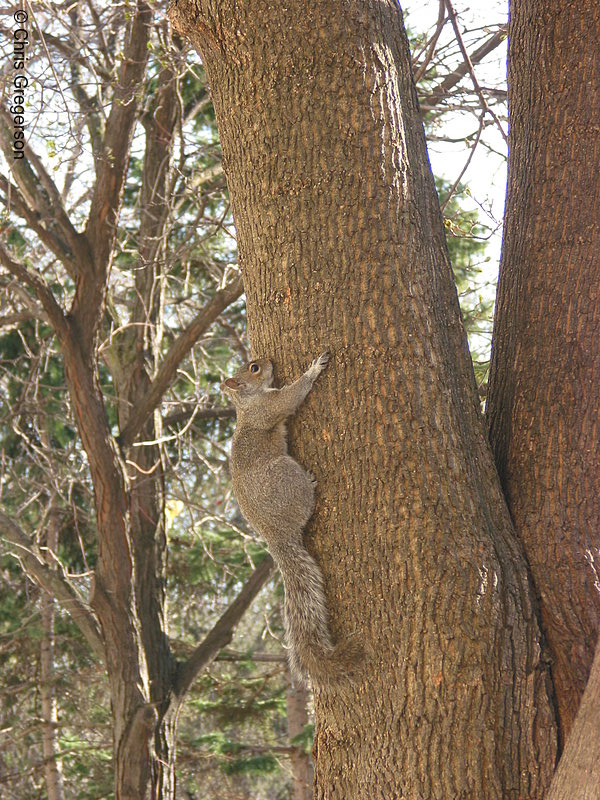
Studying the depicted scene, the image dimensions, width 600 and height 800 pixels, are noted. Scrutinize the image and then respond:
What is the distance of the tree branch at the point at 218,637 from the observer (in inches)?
232

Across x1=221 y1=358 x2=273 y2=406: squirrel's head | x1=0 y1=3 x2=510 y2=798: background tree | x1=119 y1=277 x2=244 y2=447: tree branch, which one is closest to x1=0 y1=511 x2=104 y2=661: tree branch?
x1=0 y1=3 x2=510 y2=798: background tree

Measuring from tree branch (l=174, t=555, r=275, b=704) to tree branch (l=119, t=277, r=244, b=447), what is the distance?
1.34 metres

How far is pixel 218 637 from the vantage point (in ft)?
20.0

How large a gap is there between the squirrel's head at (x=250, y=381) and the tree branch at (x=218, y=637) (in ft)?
8.39

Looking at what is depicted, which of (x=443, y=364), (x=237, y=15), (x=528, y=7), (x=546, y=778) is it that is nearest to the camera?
(x=546, y=778)

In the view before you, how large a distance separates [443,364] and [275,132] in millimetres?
771

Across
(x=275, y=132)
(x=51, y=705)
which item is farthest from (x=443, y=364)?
(x=51, y=705)

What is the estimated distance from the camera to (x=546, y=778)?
75.7 inches

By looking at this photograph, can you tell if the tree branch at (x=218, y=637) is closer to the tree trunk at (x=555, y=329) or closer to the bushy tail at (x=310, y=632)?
the bushy tail at (x=310, y=632)

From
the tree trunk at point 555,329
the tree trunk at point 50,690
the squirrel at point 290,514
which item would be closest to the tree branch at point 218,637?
the tree trunk at point 50,690

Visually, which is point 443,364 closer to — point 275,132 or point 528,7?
point 275,132

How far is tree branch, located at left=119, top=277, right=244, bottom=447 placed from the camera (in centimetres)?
559

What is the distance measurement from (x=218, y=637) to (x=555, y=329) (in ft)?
14.3

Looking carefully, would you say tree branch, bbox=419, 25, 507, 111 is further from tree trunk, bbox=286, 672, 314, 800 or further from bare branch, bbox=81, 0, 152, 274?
tree trunk, bbox=286, 672, 314, 800
